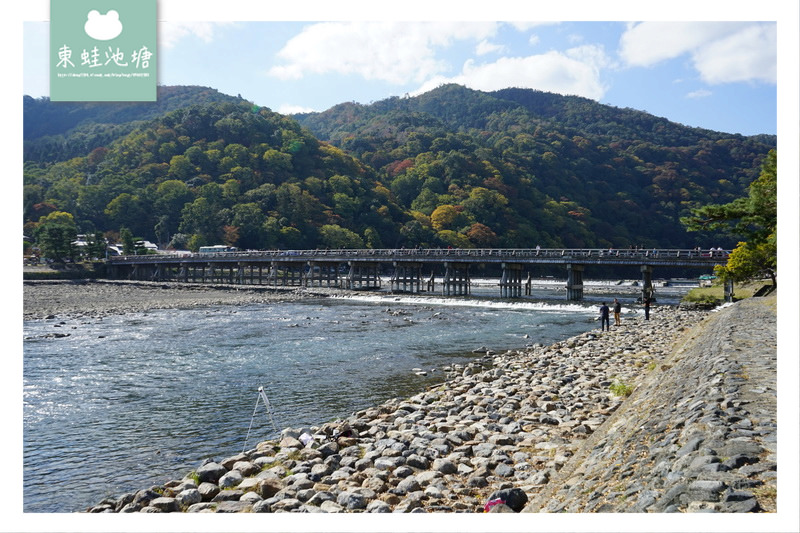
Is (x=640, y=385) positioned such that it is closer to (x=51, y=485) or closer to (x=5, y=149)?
(x=51, y=485)

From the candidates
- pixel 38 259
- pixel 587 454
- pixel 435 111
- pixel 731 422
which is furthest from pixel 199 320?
pixel 435 111

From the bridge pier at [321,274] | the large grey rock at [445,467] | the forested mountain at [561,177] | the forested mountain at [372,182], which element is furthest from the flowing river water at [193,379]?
the forested mountain at [561,177]

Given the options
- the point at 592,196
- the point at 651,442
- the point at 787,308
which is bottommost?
the point at 651,442

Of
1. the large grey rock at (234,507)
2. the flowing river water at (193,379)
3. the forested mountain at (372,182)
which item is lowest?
the flowing river water at (193,379)

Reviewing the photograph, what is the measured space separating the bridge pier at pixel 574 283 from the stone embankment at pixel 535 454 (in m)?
30.8

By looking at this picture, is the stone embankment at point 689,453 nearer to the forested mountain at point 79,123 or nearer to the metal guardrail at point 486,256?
the metal guardrail at point 486,256

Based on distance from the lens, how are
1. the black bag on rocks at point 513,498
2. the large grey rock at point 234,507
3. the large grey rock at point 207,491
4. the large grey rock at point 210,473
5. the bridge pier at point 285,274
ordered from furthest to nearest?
the bridge pier at point 285,274
the large grey rock at point 210,473
the large grey rock at point 207,491
the large grey rock at point 234,507
the black bag on rocks at point 513,498

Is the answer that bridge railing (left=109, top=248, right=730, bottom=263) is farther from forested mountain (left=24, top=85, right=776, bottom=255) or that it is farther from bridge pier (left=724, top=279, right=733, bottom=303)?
forested mountain (left=24, top=85, right=776, bottom=255)

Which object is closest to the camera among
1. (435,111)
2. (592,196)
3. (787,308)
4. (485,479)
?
(787,308)

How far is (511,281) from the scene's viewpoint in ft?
157

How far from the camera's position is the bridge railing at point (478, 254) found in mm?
38750

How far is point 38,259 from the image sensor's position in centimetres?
6381

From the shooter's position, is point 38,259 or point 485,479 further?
point 38,259

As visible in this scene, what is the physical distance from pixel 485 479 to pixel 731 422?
8.33 ft
